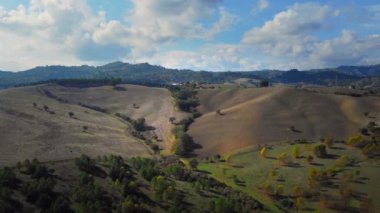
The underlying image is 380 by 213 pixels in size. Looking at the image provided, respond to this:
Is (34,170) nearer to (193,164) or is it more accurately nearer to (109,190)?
(109,190)

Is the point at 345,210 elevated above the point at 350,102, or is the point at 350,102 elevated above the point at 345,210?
the point at 350,102

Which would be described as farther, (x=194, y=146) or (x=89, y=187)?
(x=194, y=146)

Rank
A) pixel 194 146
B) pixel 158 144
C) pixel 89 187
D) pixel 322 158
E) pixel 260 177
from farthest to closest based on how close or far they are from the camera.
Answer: pixel 158 144 < pixel 194 146 < pixel 322 158 < pixel 260 177 < pixel 89 187

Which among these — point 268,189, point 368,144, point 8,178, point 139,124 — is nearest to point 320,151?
point 368,144

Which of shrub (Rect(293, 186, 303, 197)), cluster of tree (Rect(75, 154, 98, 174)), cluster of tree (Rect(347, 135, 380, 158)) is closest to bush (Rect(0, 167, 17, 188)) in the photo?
cluster of tree (Rect(75, 154, 98, 174))

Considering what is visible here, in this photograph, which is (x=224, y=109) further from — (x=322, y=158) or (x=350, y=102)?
(x=322, y=158)

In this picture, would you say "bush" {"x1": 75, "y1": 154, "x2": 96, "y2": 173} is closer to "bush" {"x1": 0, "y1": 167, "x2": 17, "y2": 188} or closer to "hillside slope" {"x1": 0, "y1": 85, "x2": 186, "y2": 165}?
"hillside slope" {"x1": 0, "y1": 85, "x2": 186, "y2": 165}

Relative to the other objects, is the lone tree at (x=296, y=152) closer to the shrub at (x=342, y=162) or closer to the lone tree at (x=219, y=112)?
the shrub at (x=342, y=162)

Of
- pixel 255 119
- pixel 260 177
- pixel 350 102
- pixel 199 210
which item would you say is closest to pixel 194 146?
pixel 255 119
